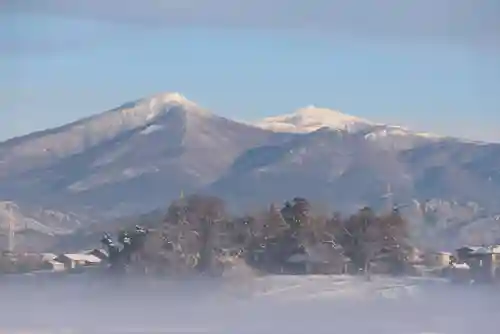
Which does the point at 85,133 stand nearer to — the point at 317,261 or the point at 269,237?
the point at 269,237

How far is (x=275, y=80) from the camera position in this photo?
7.91ft

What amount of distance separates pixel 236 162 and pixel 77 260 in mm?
504

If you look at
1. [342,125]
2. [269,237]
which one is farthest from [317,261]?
[342,125]

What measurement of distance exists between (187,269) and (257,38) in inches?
26.0

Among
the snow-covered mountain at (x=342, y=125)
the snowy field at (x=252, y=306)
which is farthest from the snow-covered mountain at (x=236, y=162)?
the snowy field at (x=252, y=306)

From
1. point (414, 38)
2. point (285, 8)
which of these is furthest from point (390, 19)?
point (285, 8)

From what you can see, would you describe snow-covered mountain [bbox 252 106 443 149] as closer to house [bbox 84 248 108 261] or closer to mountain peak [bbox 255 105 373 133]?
mountain peak [bbox 255 105 373 133]

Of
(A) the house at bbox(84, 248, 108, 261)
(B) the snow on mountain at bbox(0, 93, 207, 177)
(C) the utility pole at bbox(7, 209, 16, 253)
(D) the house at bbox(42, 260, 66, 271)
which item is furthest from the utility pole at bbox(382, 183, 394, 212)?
(C) the utility pole at bbox(7, 209, 16, 253)

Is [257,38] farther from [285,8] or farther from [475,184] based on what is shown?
[475,184]

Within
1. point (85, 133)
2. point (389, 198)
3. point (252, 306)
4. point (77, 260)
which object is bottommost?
point (252, 306)

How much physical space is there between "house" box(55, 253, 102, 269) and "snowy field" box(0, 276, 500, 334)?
0.04m

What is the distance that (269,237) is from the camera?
238 cm

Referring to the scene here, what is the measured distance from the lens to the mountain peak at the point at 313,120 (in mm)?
2377

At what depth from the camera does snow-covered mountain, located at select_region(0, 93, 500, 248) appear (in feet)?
7.79
